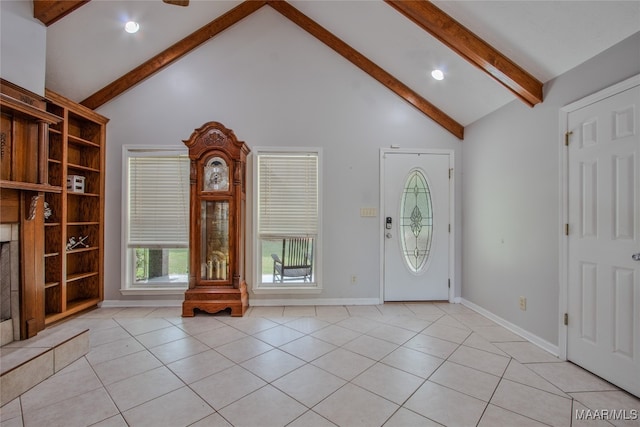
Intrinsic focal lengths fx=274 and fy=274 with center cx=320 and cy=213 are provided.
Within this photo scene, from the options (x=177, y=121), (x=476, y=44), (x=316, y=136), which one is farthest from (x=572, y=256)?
(x=177, y=121)

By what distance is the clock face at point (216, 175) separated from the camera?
3.20 metres

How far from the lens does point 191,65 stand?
3.53 m

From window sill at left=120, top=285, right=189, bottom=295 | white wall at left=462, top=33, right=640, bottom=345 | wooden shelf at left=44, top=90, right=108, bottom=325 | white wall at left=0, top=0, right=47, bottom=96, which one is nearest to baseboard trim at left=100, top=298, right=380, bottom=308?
window sill at left=120, top=285, right=189, bottom=295

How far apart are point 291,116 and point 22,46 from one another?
2.50 m

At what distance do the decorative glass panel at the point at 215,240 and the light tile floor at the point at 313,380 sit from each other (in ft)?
1.93

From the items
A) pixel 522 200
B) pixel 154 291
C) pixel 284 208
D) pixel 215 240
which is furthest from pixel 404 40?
pixel 154 291

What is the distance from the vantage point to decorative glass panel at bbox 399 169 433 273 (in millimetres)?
3697

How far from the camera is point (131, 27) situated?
295cm

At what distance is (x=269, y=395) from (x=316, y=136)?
9.39 ft

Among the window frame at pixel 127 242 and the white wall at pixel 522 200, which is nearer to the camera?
the white wall at pixel 522 200

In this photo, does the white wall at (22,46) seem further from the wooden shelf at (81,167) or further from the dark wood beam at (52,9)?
the wooden shelf at (81,167)

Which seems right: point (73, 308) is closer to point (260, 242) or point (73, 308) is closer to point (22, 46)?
point (260, 242)

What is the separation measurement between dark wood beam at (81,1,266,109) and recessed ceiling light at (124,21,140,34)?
1.37 ft

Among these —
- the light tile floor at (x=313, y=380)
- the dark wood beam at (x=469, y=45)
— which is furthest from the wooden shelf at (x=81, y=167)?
the dark wood beam at (x=469, y=45)
